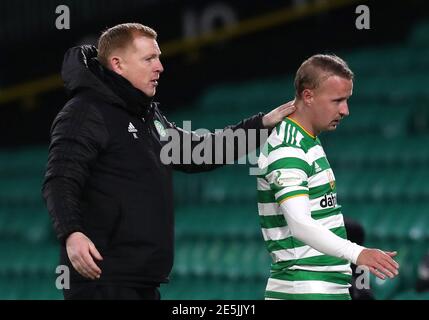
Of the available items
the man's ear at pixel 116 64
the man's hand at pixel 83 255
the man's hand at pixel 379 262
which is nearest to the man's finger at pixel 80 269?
the man's hand at pixel 83 255

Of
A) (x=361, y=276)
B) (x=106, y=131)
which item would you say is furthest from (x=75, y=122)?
(x=361, y=276)

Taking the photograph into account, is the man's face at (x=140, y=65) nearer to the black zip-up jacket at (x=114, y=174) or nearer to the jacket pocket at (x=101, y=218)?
the black zip-up jacket at (x=114, y=174)

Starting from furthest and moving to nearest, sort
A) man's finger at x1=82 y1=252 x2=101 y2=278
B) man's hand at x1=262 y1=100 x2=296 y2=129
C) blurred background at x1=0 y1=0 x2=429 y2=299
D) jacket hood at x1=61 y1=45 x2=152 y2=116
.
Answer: blurred background at x1=0 y1=0 x2=429 y2=299 < man's hand at x1=262 y1=100 x2=296 y2=129 < jacket hood at x1=61 y1=45 x2=152 y2=116 < man's finger at x1=82 y1=252 x2=101 y2=278

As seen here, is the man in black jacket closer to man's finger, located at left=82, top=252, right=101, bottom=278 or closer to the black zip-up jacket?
the black zip-up jacket

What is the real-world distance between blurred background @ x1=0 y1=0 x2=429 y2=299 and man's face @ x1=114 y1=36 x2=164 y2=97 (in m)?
2.66

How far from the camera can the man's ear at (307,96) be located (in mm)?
3580

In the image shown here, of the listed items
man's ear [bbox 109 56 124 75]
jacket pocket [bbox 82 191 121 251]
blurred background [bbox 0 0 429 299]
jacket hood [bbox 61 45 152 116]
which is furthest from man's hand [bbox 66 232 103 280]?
blurred background [bbox 0 0 429 299]

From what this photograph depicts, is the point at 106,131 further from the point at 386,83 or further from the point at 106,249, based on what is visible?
the point at 386,83

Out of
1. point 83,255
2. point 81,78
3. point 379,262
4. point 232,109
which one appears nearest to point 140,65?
point 81,78

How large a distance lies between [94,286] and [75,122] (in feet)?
1.69

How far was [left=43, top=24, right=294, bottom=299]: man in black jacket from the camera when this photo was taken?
10.9ft

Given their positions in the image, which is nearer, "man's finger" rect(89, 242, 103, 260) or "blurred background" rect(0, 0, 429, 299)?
"man's finger" rect(89, 242, 103, 260)

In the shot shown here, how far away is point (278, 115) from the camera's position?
370 cm

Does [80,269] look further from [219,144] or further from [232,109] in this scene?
[232,109]
